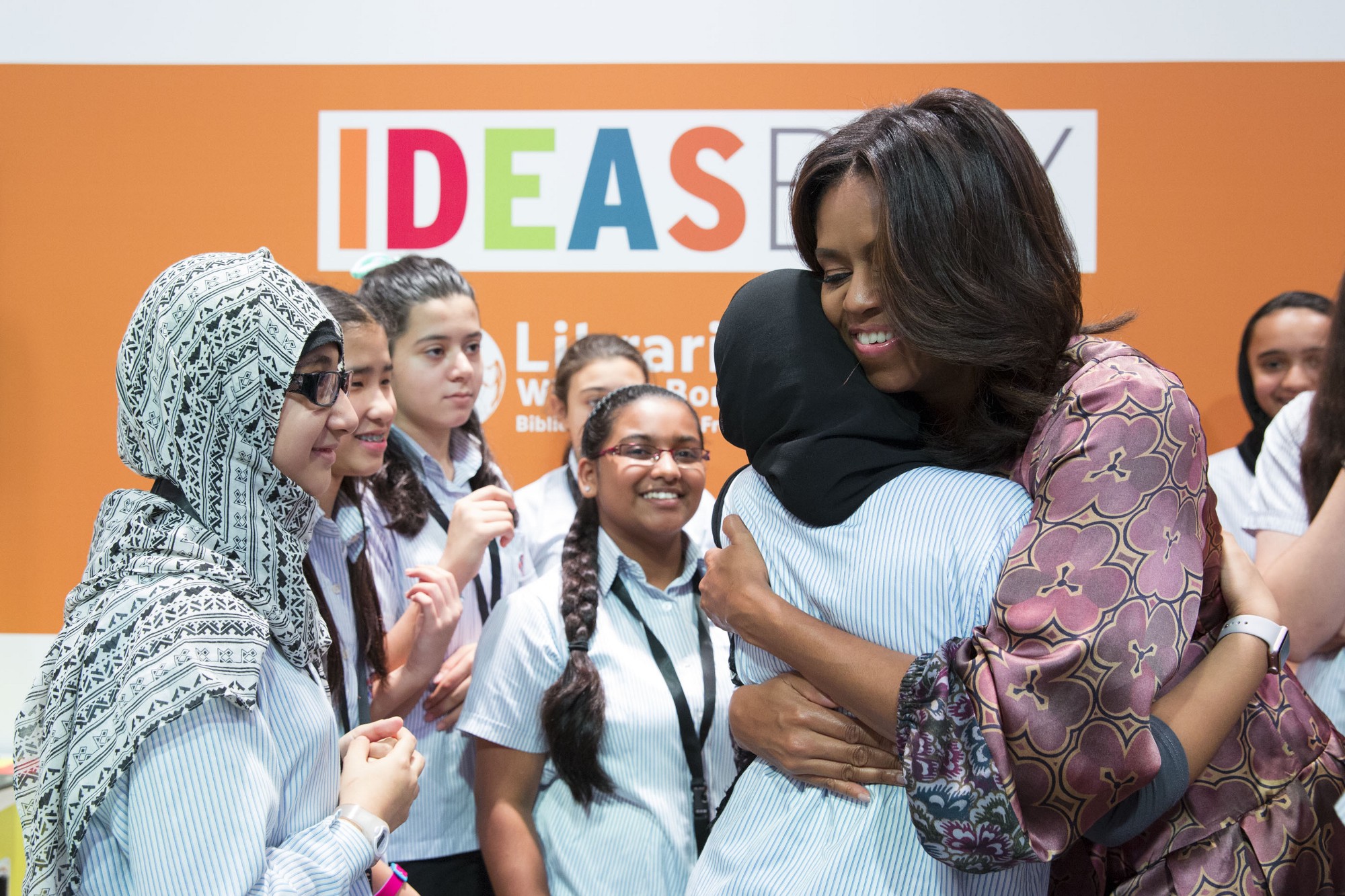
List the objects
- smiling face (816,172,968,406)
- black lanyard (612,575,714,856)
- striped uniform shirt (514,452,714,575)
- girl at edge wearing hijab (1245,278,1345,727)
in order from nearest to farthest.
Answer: smiling face (816,172,968,406) < girl at edge wearing hijab (1245,278,1345,727) < black lanyard (612,575,714,856) < striped uniform shirt (514,452,714,575)

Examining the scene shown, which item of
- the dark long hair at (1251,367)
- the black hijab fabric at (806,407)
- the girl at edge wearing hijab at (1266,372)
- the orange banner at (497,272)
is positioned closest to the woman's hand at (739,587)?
the black hijab fabric at (806,407)

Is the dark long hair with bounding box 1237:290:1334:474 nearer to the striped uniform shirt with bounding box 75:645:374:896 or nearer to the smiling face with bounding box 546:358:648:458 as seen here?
the smiling face with bounding box 546:358:648:458

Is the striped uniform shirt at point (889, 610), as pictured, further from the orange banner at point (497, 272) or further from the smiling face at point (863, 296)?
the orange banner at point (497, 272)

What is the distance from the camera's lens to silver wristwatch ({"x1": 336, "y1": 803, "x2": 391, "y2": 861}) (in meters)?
1.49

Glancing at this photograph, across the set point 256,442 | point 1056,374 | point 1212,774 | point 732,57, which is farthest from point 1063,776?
point 732,57

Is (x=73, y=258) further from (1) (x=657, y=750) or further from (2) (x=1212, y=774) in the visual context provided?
(2) (x=1212, y=774)

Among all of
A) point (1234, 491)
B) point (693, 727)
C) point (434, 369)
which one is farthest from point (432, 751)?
point (1234, 491)

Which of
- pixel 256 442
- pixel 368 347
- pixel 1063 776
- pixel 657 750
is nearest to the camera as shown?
pixel 1063 776

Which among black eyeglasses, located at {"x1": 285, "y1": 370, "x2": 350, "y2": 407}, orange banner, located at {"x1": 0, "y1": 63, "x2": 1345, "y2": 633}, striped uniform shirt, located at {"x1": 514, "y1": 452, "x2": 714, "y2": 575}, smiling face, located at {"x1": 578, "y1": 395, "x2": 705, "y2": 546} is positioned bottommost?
striped uniform shirt, located at {"x1": 514, "y1": 452, "x2": 714, "y2": 575}

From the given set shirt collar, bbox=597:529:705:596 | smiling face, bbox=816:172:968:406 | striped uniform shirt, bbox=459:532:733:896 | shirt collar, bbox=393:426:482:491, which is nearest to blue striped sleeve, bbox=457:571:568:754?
striped uniform shirt, bbox=459:532:733:896

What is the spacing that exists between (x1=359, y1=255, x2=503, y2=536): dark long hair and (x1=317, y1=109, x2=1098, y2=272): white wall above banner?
424mm

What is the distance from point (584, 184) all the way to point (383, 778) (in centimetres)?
232

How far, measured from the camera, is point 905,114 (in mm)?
1365

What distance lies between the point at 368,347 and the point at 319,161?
4.46 ft
